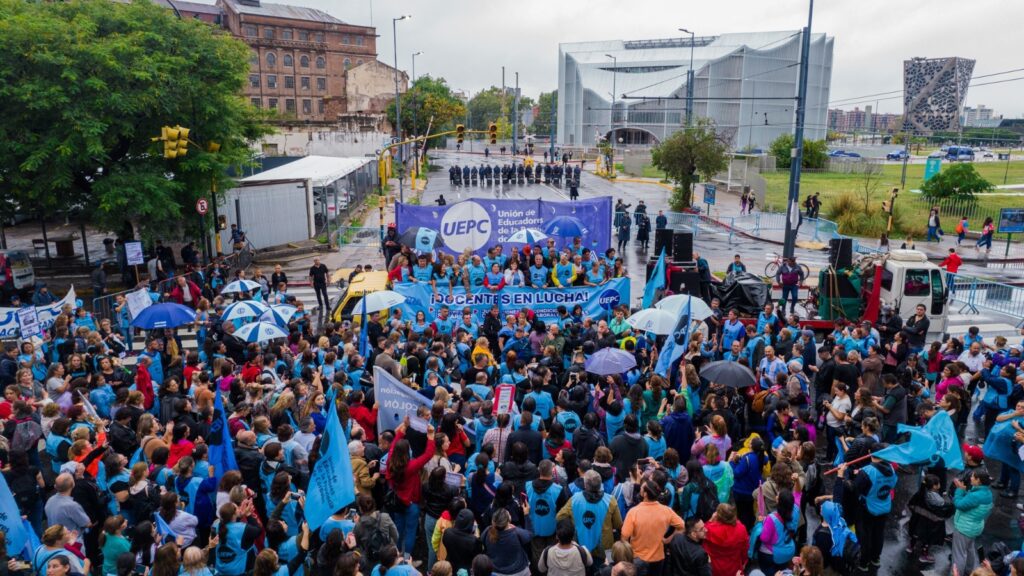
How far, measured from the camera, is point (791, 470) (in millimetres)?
6969

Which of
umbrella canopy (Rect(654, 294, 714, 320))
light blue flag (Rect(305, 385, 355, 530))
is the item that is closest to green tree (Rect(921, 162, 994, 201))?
umbrella canopy (Rect(654, 294, 714, 320))

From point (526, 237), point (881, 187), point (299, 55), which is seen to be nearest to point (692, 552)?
point (526, 237)

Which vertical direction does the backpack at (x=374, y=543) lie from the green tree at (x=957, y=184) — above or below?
below

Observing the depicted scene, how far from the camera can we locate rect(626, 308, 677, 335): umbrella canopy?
474 inches

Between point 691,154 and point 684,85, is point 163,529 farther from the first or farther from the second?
point 684,85

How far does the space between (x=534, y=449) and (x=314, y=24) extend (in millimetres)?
91433

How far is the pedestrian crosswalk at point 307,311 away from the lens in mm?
16786

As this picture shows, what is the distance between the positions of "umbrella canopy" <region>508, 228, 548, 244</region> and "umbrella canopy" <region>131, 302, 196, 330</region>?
8.77 meters

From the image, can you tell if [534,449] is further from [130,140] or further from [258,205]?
[258,205]

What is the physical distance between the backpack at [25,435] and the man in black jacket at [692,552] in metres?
7.32

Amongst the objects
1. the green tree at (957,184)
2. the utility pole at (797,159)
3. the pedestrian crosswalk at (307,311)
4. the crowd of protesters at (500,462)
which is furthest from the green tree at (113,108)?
the green tree at (957,184)

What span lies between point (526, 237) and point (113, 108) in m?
12.3

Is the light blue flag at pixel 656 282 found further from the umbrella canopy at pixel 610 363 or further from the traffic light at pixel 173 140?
the traffic light at pixel 173 140

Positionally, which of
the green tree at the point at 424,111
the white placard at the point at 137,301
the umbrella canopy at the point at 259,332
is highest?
the green tree at the point at 424,111
